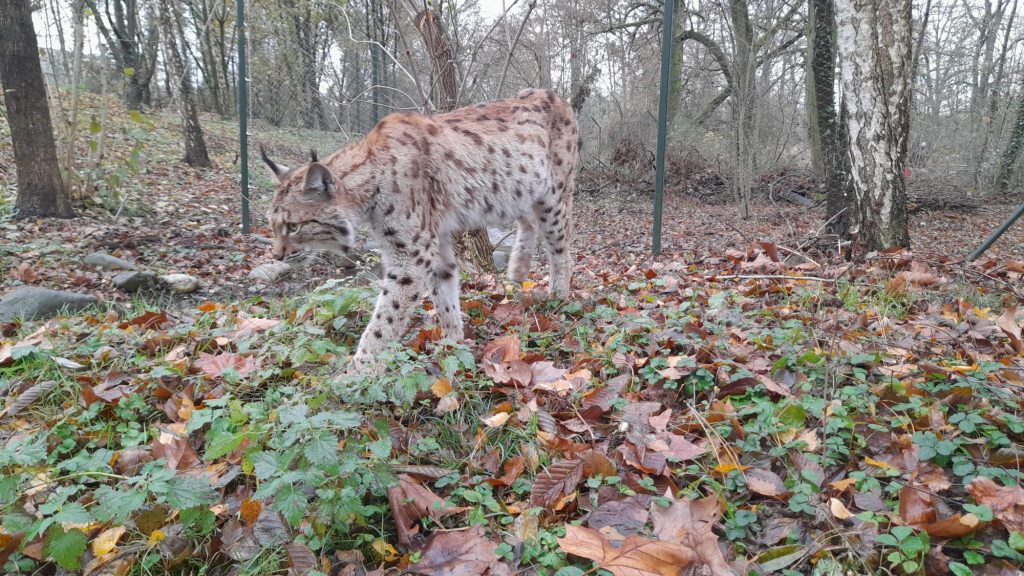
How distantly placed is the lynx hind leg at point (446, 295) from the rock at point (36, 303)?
3.39 meters

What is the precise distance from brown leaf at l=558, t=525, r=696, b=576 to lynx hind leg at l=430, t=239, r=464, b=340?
7.86ft

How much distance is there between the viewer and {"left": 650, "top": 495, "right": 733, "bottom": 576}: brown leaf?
2.00 m

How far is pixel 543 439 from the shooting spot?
9.02 feet

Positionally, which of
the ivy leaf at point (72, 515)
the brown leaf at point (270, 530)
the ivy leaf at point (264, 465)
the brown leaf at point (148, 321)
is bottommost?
the brown leaf at point (270, 530)

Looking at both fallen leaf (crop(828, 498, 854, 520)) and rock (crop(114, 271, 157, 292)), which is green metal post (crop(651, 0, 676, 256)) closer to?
fallen leaf (crop(828, 498, 854, 520))

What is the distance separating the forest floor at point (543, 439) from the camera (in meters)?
2.10

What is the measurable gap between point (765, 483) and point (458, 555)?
1267 millimetres

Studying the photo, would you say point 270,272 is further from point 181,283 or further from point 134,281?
point 134,281

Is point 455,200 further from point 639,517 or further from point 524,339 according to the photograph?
point 639,517

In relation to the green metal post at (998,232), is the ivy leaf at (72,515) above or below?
below

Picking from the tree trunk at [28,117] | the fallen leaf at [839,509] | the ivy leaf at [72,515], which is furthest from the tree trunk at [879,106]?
the tree trunk at [28,117]

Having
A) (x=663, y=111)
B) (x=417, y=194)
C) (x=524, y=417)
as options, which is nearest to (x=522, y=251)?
(x=417, y=194)

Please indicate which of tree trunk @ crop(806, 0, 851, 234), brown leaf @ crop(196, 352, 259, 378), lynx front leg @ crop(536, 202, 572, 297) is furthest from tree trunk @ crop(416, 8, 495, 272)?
tree trunk @ crop(806, 0, 851, 234)

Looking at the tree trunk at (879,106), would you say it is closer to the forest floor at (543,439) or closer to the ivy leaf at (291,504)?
the forest floor at (543,439)
